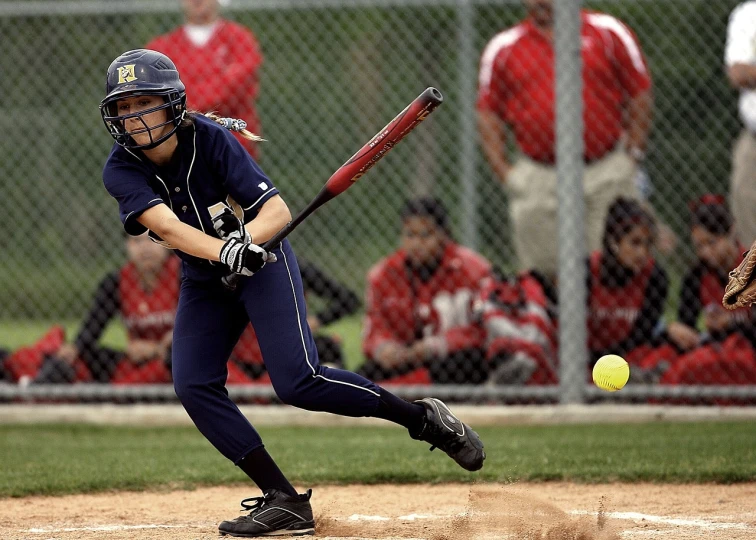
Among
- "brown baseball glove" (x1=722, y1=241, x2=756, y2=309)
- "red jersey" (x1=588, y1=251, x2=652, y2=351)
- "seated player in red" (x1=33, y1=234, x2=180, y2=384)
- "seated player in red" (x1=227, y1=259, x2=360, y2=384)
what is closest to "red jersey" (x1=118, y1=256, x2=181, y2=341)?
"seated player in red" (x1=33, y1=234, x2=180, y2=384)

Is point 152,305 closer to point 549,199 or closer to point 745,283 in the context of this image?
point 549,199

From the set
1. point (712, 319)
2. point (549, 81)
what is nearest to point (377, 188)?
point (549, 81)

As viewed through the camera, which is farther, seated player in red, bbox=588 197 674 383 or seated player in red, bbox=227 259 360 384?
seated player in red, bbox=227 259 360 384

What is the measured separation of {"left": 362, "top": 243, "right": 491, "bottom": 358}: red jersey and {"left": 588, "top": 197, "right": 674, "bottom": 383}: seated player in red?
698mm

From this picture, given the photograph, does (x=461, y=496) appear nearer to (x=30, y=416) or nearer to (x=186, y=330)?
(x=186, y=330)

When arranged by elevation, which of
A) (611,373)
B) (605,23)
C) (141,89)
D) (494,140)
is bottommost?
(611,373)

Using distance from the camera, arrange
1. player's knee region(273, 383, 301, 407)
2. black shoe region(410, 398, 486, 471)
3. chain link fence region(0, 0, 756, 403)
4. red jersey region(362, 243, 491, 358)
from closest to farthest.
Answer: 1. player's knee region(273, 383, 301, 407)
2. black shoe region(410, 398, 486, 471)
3. chain link fence region(0, 0, 756, 403)
4. red jersey region(362, 243, 491, 358)

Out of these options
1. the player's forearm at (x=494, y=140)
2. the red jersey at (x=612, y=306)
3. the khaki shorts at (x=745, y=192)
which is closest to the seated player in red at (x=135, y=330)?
the player's forearm at (x=494, y=140)

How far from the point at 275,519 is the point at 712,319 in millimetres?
3344

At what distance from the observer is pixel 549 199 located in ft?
22.1

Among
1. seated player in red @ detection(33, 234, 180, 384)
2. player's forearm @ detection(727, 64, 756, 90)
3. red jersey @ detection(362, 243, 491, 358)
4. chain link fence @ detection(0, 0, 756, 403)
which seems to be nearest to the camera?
player's forearm @ detection(727, 64, 756, 90)

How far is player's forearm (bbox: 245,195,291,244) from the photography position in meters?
3.80

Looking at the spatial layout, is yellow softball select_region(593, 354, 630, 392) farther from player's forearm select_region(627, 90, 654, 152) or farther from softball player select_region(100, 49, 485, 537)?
player's forearm select_region(627, 90, 654, 152)

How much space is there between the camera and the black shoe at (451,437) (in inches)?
157
